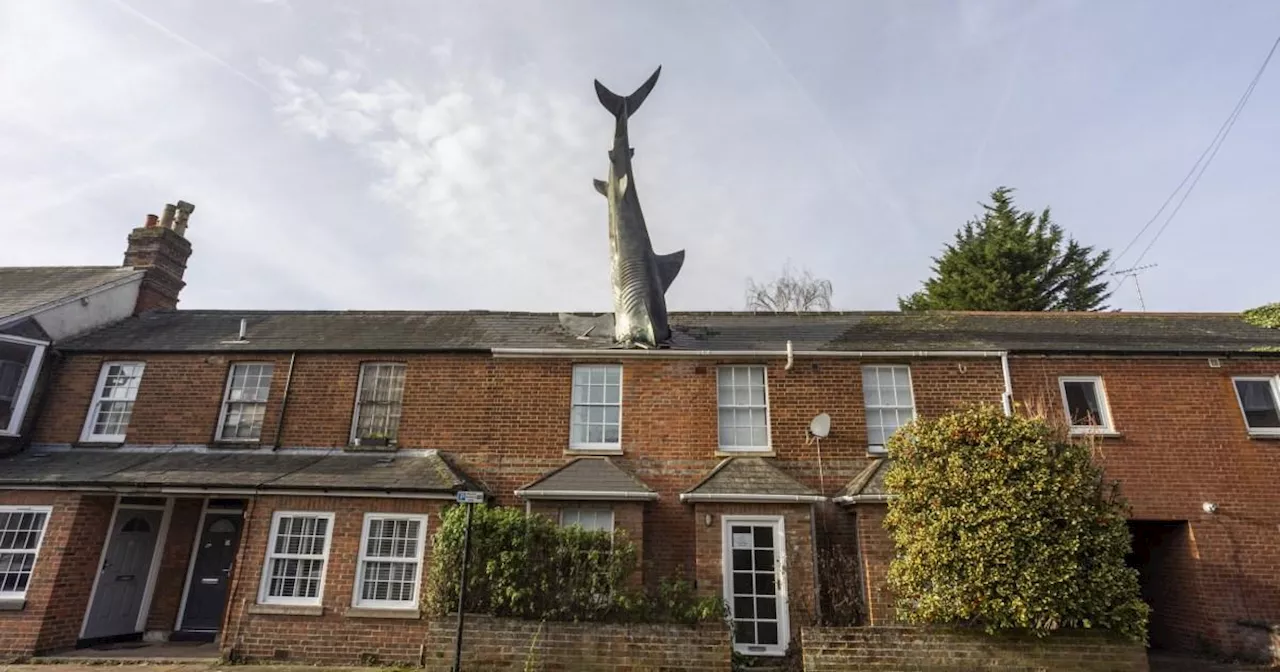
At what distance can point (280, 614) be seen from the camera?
1045 centimetres

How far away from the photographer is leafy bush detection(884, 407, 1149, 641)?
8438 mm

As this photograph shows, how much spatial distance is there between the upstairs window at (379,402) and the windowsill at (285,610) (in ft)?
10.8

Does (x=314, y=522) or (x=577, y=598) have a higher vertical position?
(x=314, y=522)

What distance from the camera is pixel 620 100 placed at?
1484 centimetres

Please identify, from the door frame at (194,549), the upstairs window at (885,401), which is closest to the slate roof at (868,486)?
the upstairs window at (885,401)

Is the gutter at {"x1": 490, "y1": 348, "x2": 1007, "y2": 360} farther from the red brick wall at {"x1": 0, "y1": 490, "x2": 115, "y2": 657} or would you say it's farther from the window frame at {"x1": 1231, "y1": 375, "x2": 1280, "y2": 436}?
the red brick wall at {"x1": 0, "y1": 490, "x2": 115, "y2": 657}

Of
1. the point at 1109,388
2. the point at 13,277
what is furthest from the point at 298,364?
the point at 1109,388

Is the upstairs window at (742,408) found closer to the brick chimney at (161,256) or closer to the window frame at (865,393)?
the window frame at (865,393)

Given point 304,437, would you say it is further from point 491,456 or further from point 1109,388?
point 1109,388

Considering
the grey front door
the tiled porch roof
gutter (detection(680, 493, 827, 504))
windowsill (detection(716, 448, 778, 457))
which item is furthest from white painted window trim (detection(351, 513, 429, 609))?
windowsill (detection(716, 448, 778, 457))

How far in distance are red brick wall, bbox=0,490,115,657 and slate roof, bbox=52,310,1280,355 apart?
11.9ft

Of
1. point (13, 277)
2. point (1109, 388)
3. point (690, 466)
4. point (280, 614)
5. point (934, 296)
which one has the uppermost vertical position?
point (934, 296)

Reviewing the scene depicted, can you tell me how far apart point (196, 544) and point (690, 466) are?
33.2ft

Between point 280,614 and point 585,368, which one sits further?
point 585,368
